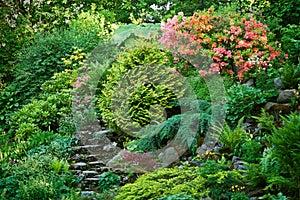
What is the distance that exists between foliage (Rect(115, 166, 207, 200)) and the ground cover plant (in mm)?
18

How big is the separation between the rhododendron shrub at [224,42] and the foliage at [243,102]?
89 cm

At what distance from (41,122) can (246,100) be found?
4375 millimetres

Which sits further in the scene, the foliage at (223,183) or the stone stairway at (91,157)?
the stone stairway at (91,157)

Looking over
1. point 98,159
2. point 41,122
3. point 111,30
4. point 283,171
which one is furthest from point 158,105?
point 111,30

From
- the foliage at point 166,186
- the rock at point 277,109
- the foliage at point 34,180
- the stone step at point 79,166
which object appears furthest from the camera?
the stone step at point 79,166

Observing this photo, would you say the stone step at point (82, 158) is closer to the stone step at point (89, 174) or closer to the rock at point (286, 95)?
the stone step at point (89, 174)

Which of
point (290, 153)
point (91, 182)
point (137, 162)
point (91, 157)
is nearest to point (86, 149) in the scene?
point (91, 157)

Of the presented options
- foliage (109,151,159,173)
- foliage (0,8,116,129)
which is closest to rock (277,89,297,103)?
foliage (109,151,159,173)

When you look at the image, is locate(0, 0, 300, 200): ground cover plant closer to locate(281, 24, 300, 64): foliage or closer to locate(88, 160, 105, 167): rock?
locate(281, 24, 300, 64): foliage

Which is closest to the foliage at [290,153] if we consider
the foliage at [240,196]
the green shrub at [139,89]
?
the foliage at [240,196]

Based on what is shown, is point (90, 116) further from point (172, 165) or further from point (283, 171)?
point (283, 171)

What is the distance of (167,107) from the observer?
25.1 feet

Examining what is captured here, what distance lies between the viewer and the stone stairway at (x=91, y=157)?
22.4 feet

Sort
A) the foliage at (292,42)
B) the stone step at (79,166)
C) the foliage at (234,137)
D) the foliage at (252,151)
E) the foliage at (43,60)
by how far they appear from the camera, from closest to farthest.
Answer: the foliage at (252,151)
the foliage at (234,137)
the stone step at (79,166)
the foliage at (292,42)
the foliage at (43,60)
